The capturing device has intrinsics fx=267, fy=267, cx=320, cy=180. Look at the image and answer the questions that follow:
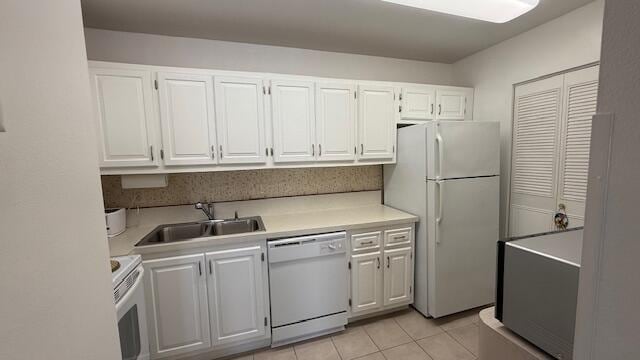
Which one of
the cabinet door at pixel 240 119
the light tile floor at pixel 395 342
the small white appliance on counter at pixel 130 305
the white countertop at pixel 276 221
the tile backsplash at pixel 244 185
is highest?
the cabinet door at pixel 240 119

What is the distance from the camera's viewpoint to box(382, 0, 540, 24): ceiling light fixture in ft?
5.01

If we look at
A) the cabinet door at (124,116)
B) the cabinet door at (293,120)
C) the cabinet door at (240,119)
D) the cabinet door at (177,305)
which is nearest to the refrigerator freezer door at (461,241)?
the cabinet door at (293,120)

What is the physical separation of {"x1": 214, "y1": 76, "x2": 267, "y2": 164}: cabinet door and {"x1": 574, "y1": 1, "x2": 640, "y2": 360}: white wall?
1.96m

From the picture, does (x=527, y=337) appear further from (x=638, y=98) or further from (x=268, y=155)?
(x=268, y=155)

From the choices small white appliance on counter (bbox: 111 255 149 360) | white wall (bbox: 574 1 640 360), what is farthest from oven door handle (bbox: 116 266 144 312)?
white wall (bbox: 574 1 640 360)

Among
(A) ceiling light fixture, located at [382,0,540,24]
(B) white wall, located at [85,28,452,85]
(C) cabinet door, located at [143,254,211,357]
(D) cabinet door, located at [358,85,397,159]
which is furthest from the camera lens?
(D) cabinet door, located at [358,85,397,159]

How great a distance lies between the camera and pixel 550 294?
2.36 ft

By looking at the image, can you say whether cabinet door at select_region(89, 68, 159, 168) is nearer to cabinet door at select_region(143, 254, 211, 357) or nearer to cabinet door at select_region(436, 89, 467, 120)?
cabinet door at select_region(143, 254, 211, 357)

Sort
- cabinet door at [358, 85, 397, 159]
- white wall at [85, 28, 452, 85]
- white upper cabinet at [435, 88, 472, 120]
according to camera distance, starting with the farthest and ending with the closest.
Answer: white upper cabinet at [435, 88, 472, 120], cabinet door at [358, 85, 397, 159], white wall at [85, 28, 452, 85]

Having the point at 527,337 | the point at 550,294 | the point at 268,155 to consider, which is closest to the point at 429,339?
the point at 527,337

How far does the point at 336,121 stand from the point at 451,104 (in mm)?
1260

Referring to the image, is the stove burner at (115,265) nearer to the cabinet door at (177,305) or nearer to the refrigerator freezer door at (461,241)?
the cabinet door at (177,305)

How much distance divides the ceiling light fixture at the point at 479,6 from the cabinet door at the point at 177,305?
2073 millimetres

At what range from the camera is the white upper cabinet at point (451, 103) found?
8.63ft
